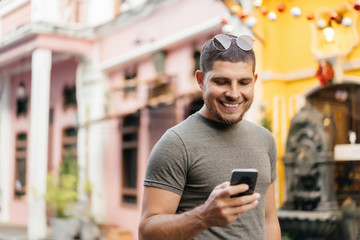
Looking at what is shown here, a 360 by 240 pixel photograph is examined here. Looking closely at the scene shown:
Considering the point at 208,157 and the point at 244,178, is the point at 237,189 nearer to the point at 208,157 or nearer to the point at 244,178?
the point at 244,178

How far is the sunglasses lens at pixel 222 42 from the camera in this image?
75.2 inches

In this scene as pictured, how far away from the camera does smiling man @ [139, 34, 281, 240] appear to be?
6.07 feet

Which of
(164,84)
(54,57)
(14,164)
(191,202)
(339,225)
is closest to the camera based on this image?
Answer: (191,202)

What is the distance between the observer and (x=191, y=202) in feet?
6.26

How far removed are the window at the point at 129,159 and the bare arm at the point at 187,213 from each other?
8.92 metres

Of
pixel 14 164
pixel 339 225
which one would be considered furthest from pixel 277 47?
pixel 14 164

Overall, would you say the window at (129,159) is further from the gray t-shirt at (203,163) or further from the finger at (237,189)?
the finger at (237,189)

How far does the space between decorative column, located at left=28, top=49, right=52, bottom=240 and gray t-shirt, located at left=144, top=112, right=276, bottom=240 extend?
899 cm

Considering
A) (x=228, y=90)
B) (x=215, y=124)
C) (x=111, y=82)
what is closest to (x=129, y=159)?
(x=111, y=82)

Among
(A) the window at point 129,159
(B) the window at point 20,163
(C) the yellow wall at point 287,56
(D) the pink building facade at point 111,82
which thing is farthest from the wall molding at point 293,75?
(B) the window at point 20,163

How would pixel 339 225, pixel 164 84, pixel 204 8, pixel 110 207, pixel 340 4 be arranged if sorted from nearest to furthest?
pixel 339 225 → pixel 340 4 → pixel 204 8 → pixel 164 84 → pixel 110 207

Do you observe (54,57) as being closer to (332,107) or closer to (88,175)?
(88,175)

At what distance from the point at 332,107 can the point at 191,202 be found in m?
5.33

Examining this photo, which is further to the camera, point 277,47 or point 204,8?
point 204,8
